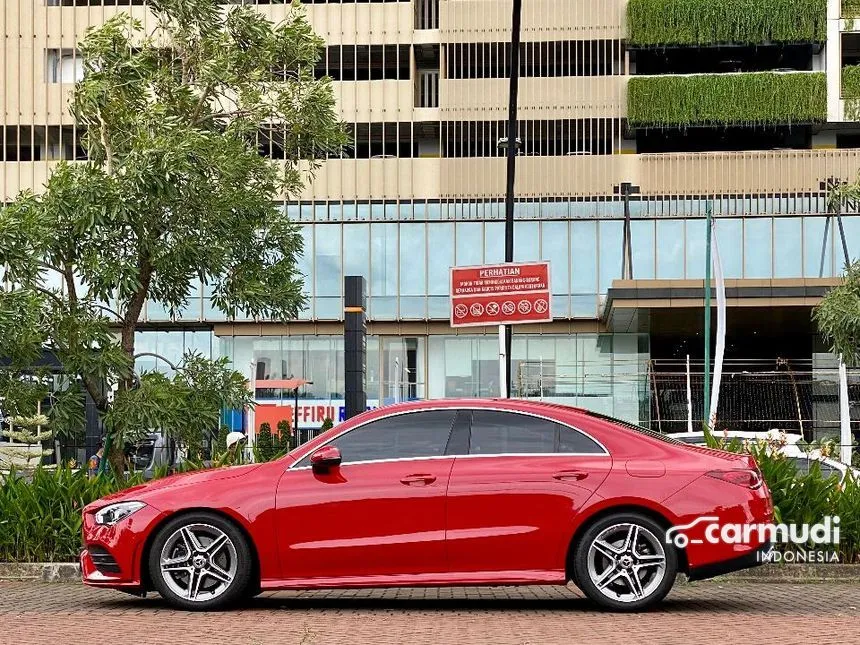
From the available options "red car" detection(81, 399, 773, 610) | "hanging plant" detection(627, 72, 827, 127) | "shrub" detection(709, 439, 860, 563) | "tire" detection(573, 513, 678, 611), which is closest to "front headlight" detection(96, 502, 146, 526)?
"red car" detection(81, 399, 773, 610)

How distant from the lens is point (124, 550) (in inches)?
427

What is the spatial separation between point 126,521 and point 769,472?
580cm

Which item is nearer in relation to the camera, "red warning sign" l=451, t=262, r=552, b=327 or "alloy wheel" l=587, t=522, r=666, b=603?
"alloy wheel" l=587, t=522, r=666, b=603

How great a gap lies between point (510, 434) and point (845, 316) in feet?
46.6

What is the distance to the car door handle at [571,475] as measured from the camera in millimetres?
10578

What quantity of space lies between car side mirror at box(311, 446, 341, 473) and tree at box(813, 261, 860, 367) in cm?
1482

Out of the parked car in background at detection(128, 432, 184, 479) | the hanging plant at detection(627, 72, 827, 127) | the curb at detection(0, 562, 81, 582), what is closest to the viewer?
the curb at detection(0, 562, 81, 582)

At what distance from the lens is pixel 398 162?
54.0 metres

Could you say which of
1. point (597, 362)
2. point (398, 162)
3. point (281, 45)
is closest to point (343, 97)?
point (398, 162)

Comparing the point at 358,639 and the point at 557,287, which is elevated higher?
the point at 557,287

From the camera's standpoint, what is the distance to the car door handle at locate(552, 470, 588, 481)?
10578 millimetres

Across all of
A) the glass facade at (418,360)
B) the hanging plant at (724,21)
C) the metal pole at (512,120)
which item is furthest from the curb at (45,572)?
the hanging plant at (724,21)

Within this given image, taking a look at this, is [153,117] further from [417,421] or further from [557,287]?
[557,287]

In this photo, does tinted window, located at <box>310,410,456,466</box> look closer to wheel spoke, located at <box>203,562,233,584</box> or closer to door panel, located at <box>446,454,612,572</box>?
door panel, located at <box>446,454,612,572</box>
